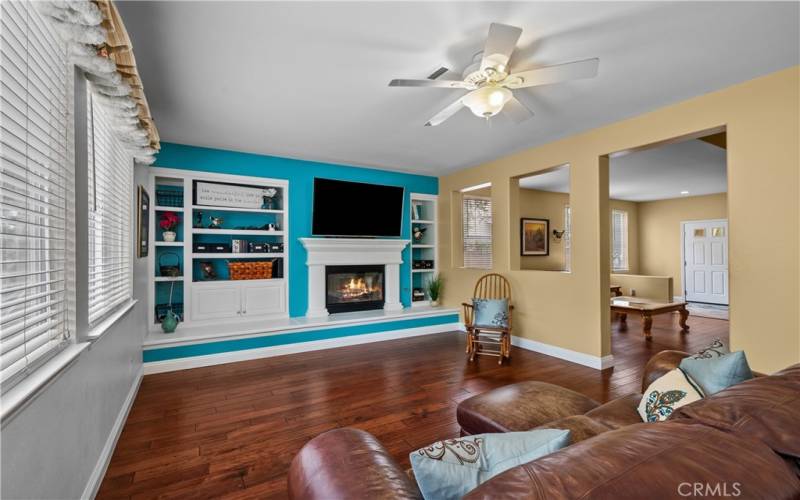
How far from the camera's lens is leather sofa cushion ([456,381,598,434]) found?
1693 millimetres

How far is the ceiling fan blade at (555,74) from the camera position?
6.38 feet

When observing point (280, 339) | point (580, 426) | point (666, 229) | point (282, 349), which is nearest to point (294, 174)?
point (280, 339)

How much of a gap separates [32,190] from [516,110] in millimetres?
2698

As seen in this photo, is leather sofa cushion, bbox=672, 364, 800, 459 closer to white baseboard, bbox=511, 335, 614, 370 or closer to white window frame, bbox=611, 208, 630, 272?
white baseboard, bbox=511, 335, 614, 370

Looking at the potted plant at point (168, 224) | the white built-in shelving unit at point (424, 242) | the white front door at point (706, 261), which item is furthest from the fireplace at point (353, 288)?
the white front door at point (706, 261)

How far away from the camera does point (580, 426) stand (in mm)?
1534

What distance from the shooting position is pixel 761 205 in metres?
2.65

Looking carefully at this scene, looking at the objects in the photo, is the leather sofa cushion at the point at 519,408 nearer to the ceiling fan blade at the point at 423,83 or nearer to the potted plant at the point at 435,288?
the ceiling fan blade at the point at 423,83

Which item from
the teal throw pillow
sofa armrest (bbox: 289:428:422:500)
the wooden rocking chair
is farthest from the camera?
the wooden rocking chair

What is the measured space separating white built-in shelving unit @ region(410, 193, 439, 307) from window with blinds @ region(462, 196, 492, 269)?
534 millimetres

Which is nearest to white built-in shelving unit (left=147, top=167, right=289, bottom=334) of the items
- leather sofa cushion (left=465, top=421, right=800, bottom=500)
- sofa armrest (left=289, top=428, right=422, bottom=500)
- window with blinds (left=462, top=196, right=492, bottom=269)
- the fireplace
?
the fireplace

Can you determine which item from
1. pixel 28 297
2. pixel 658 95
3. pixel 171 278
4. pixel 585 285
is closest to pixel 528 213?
pixel 585 285

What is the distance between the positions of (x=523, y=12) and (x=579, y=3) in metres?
0.28

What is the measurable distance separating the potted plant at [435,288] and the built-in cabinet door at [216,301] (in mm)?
2900
